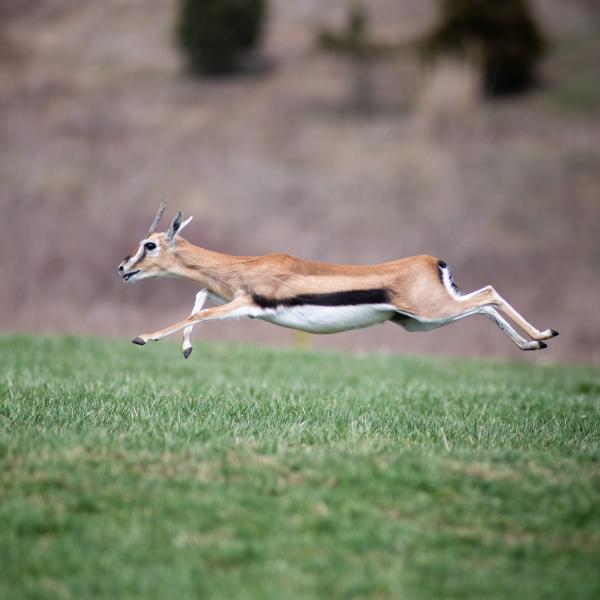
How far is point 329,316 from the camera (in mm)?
8906

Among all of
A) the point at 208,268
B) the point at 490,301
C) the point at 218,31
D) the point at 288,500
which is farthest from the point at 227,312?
the point at 218,31

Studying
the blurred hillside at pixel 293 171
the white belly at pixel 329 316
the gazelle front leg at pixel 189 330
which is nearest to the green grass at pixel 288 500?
the gazelle front leg at pixel 189 330

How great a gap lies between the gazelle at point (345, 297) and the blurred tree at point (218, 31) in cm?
2858

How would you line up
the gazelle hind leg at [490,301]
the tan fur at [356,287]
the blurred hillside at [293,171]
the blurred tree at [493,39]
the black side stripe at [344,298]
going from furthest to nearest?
the blurred tree at [493,39]
the blurred hillside at [293,171]
the gazelle hind leg at [490,301]
the tan fur at [356,287]
the black side stripe at [344,298]

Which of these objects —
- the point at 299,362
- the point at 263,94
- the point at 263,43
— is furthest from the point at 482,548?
the point at 263,43

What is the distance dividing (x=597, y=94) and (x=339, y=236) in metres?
13.3

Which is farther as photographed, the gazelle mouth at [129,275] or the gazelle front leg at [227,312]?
the gazelle mouth at [129,275]

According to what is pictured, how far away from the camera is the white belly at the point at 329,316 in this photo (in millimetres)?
8875

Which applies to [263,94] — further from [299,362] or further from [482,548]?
[482,548]

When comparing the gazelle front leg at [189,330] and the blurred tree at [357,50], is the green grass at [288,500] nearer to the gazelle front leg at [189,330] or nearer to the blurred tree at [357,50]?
the gazelle front leg at [189,330]

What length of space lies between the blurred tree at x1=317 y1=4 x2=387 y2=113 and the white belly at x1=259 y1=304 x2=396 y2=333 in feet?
90.3

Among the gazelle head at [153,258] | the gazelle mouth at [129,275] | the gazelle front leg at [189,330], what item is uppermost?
the gazelle head at [153,258]

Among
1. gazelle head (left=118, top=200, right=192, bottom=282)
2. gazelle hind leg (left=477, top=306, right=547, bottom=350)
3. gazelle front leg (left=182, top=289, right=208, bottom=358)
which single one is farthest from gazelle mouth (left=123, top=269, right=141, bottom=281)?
gazelle hind leg (left=477, top=306, right=547, bottom=350)

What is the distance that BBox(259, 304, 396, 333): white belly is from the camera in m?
8.88
